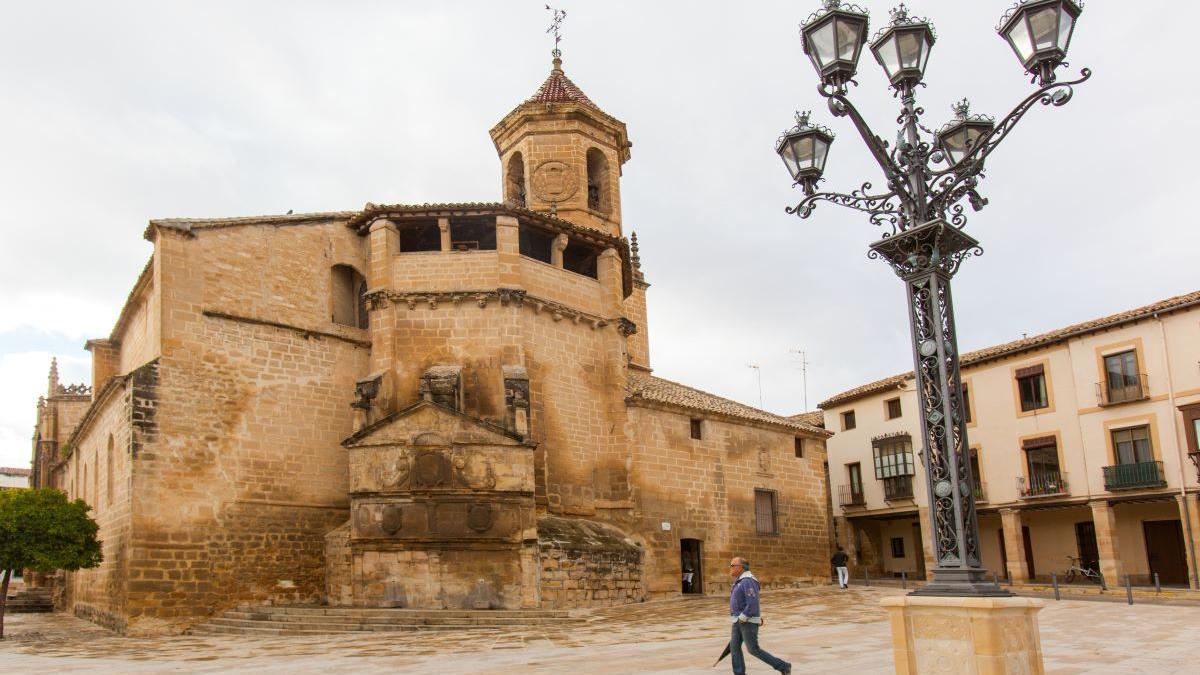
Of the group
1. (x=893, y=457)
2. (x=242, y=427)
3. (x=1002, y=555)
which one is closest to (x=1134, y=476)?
(x=1002, y=555)

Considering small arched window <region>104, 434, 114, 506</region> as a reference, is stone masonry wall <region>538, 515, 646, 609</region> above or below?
below

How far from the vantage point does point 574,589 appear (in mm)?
18266

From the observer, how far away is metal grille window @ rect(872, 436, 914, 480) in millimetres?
31609

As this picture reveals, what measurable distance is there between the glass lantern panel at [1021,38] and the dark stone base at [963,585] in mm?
4052

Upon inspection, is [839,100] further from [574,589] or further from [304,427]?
[304,427]

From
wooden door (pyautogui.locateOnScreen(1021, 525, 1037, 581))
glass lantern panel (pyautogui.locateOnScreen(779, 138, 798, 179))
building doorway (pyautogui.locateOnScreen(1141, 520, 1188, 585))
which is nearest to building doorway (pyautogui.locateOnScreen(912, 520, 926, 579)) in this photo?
wooden door (pyautogui.locateOnScreen(1021, 525, 1037, 581))

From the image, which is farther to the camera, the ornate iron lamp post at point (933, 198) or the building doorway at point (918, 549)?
the building doorway at point (918, 549)

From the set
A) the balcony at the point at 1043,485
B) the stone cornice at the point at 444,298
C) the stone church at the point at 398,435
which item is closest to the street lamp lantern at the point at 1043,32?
the stone church at the point at 398,435

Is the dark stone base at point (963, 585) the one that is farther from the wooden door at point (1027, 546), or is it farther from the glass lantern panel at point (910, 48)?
the wooden door at point (1027, 546)

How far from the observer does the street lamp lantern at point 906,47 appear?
747cm

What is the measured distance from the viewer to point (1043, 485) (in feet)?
89.5

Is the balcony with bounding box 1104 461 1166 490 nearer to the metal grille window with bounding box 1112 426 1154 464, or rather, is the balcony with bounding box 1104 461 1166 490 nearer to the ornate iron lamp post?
the metal grille window with bounding box 1112 426 1154 464

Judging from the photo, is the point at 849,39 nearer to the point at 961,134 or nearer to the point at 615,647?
the point at 961,134

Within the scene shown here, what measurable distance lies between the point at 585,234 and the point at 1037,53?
15561mm
